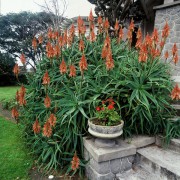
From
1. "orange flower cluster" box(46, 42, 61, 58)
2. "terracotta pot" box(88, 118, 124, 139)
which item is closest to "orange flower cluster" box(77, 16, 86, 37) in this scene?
"orange flower cluster" box(46, 42, 61, 58)

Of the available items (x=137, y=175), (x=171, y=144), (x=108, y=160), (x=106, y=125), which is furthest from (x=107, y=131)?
(x=171, y=144)

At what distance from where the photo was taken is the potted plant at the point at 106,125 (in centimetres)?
234

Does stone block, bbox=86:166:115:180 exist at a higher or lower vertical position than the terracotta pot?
lower

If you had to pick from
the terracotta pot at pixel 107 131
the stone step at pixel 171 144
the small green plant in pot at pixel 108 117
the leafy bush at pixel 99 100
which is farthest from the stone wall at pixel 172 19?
the terracotta pot at pixel 107 131

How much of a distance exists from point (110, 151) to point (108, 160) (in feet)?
0.37

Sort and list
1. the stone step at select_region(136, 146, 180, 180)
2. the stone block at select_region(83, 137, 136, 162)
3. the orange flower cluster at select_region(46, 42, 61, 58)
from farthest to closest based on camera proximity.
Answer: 1. the orange flower cluster at select_region(46, 42, 61, 58)
2. the stone block at select_region(83, 137, 136, 162)
3. the stone step at select_region(136, 146, 180, 180)

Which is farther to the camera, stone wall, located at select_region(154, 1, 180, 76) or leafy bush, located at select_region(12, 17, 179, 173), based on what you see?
stone wall, located at select_region(154, 1, 180, 76)

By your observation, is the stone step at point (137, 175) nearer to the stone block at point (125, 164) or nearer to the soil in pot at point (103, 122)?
the stone block at point (125, 164)

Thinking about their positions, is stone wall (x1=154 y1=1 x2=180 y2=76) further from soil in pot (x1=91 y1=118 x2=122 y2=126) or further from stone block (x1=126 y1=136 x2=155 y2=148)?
soil in pot (x1=91 y1=118 x2=122 y2=126)

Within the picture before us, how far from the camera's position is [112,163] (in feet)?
7.83

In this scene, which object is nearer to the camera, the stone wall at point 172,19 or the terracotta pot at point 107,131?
the terracotta pot at point 107,131

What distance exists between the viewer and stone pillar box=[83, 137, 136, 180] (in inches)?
91.6

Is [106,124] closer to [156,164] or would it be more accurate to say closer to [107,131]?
[107,131]

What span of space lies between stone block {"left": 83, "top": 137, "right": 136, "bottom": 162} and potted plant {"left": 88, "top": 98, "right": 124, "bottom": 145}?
0.32 feet
